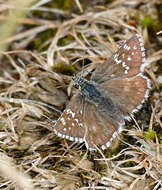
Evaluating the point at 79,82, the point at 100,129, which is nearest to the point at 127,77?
the point at 79,82

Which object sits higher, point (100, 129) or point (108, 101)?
point (108, 101)

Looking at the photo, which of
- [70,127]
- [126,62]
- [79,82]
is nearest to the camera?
[70,127]

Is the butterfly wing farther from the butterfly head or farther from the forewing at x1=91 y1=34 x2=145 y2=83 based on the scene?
the butterfly head

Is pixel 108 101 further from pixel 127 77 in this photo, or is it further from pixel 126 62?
pixel 126 62

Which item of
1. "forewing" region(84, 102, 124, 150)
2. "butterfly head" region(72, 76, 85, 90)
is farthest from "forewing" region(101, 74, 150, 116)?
"butterfly head" region(72, 76, 85, 90)

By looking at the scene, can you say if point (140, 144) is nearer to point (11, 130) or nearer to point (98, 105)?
Answer: point (98, 105)

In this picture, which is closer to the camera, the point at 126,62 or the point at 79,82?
the point at 126,62

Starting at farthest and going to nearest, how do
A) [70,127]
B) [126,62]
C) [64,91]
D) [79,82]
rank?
[64,91] < [79,82] < [126,62] < [70,127]

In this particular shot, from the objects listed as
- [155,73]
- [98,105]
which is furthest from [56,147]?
[155,73]
